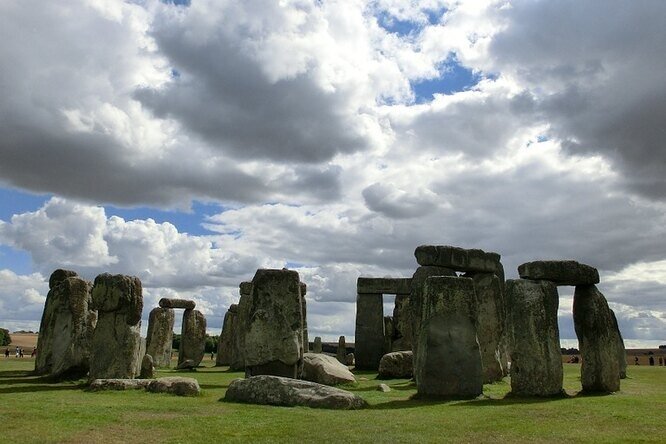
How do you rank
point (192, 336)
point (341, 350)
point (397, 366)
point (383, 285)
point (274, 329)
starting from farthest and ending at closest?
point (341, 350)
point (192, 336)
point (383, 285)
point (397, 366)
point (274, 329)

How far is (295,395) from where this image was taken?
12844mm

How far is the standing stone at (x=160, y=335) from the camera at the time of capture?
29.7 m

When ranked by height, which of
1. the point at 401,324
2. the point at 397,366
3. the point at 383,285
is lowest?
the point at 397,366

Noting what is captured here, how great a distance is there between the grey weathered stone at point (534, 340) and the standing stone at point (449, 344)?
0.89m

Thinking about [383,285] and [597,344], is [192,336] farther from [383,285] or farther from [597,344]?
[597,344]

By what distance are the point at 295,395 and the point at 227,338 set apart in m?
20.2

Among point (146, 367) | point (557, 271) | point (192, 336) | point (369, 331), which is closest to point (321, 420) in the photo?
point (557, 271)

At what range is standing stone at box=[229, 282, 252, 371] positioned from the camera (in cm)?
2678

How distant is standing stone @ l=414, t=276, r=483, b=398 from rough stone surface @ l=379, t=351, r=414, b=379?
6578 mm

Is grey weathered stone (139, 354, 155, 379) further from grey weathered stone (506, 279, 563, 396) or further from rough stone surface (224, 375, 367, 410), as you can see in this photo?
grey weathered stone (506, 279, 563, 396)

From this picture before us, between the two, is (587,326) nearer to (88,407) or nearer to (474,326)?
(474,326)

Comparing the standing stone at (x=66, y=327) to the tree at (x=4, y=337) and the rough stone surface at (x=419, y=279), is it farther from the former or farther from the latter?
the tree at (x=4, y=337)

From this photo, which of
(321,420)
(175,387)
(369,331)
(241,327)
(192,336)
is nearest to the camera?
(321,420)

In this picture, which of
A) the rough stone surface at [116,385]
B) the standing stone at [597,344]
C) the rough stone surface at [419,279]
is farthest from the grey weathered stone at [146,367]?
the standing stone at [597,344]
